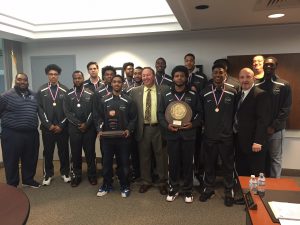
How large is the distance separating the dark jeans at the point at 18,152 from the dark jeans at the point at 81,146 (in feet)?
1.73

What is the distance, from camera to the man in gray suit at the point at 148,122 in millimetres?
3463

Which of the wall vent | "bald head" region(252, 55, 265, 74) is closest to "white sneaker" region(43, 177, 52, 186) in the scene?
"bald head" region(252, 55, 265, 74)

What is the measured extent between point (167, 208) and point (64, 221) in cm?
115

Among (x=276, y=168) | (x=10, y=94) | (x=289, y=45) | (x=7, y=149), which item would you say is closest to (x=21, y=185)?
(x=7, y=149)

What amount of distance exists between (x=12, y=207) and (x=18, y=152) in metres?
2.47

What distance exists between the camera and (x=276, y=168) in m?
3.39

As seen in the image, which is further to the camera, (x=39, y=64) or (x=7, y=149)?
(x=39, y=64)

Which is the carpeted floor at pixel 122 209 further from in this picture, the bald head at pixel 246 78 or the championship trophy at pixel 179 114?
the bald head at pixel 246 78

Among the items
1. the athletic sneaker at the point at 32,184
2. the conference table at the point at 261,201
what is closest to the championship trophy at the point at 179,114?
the conference table at the point at 261,201

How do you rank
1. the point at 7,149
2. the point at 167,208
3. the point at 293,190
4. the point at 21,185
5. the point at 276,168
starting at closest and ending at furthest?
the point at 293,190
the point at 167,208
the point at 276,168
the point at 7,149
the point at 21,185

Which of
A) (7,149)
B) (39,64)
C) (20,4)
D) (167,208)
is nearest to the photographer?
(167,208)

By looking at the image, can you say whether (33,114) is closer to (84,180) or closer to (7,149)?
(7,149)

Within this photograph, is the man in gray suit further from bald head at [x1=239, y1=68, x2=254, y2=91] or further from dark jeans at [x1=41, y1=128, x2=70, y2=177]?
dark jeans at [x1=41, y1=128, x2=70, y2=177]

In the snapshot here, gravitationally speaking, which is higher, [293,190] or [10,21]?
[10,21]
